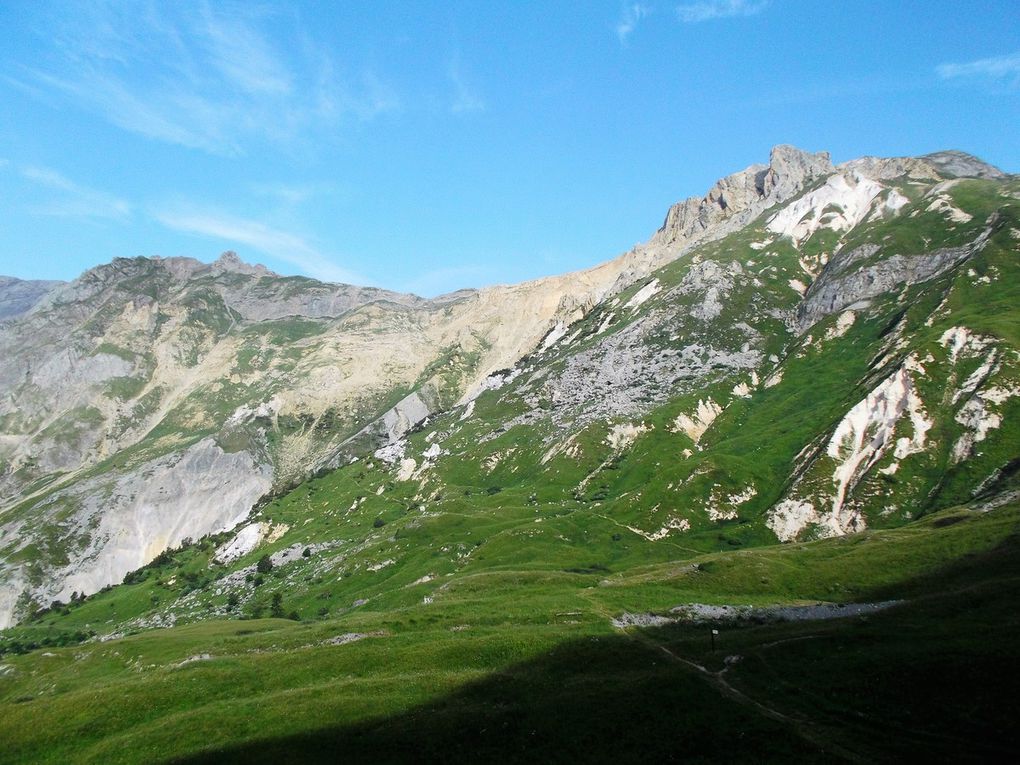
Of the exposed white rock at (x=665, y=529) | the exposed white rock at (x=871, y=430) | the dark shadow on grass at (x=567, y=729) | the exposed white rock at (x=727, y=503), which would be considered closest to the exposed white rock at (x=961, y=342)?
the exposed white rock at (x=871, y=430)

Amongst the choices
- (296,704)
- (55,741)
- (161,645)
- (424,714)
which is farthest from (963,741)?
(161,645)

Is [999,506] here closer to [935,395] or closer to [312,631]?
[935,395]

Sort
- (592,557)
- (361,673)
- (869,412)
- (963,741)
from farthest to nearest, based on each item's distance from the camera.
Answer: (869,412)
(592,557)
(361,673)
(963,741)

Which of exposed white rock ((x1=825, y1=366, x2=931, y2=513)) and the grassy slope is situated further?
exposed white rock ((x1=825, y1=366, x2=931, y2=513))

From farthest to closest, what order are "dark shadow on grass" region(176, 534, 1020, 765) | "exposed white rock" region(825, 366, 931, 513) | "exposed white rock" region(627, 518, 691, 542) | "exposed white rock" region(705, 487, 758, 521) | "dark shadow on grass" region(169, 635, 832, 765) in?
"exposed white rock" region(705, 487, 758, 521) < "exposed white rock" region(627, 518, 691, 542) < "exposed white rock" region(825, 366, 931, 513) < "dark shadow on grass" region(169, 635, 832, 765) < "dark shadow on grass" region(176, 534, 1020, 765)

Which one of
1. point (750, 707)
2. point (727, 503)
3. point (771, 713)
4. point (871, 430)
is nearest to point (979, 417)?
point (871, 430)

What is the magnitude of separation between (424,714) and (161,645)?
7268 centimetres

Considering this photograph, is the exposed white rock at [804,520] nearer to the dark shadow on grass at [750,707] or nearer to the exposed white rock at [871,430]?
the exposed white rock at [871,430]

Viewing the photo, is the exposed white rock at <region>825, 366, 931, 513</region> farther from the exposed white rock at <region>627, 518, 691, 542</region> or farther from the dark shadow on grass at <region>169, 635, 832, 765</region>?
the dark shadow on grass at <region>169, 635, 832, 765</region>

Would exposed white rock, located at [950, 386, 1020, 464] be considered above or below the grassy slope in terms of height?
above

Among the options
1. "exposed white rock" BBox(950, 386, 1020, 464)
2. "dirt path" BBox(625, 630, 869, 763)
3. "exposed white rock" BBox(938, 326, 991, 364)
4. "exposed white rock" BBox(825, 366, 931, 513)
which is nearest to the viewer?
"dirt path" BBox(625, 630, 869, 763)

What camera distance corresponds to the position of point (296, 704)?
62.1 metres

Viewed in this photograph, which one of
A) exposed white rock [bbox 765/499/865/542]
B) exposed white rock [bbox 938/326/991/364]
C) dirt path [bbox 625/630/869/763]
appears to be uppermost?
exposed white rock [bbox 938/326/991/364]

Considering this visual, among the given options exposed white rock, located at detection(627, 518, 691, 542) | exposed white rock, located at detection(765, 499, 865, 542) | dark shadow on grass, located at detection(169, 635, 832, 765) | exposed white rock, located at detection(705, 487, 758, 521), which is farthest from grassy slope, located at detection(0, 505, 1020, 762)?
exposed white rock, located at detection(705, 487, 758, 521)
